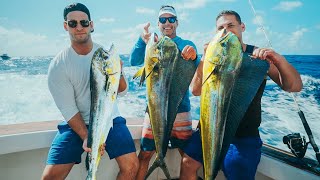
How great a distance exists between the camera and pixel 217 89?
2021mm

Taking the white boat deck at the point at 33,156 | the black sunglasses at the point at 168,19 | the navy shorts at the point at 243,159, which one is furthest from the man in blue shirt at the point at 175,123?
the navy shorts at the point at 243,159

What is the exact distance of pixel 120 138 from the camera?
286cm

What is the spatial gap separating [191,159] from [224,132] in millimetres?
675

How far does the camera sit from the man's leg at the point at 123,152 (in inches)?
110

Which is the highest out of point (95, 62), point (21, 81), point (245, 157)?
point (95, 62)

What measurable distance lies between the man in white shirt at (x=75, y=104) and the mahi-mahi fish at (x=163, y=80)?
1.90 ft

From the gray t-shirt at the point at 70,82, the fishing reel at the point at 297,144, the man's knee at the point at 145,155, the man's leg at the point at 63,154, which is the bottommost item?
the man's knee at the point at 145,155

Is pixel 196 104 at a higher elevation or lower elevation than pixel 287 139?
lower

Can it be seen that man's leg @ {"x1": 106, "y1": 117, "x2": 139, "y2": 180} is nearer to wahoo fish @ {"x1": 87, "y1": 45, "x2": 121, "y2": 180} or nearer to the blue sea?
wahoo fish @ {"x1": 87, "y1": 45, "x2": 121, "y2": 180}

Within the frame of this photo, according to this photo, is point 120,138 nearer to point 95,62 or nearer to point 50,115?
point 95,62

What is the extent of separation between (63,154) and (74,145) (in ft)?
0.42

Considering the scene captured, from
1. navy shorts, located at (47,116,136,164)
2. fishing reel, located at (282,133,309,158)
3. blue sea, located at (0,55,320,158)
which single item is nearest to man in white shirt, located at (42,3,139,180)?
navy shorts, located at (47,116,136,164)

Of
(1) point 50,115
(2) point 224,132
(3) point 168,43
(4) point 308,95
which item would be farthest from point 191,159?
(4) point 308,95

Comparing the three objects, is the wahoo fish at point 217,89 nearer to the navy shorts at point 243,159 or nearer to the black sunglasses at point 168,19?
the navy shorts at point 243,159
